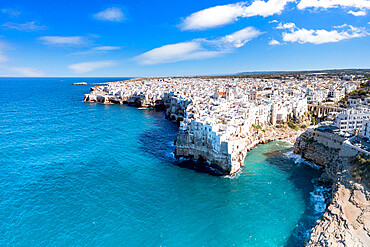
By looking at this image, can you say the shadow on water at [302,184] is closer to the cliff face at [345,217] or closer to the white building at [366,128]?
the cliff face at [345,217]

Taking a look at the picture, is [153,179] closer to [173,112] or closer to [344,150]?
[344,150]

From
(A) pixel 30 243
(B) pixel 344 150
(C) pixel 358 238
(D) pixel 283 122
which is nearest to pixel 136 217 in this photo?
(A) pixel 30 243

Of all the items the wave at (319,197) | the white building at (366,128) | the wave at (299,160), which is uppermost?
the white building at (366,128)

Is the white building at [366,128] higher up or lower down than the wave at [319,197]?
higher up

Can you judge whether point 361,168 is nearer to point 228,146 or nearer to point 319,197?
point 319,197

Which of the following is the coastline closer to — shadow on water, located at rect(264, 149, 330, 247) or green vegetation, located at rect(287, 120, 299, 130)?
green vegetation, located at rect(287, 120, 299, 130)

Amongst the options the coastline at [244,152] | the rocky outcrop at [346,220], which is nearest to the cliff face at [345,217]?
the rocky outcrop at [346,220]
